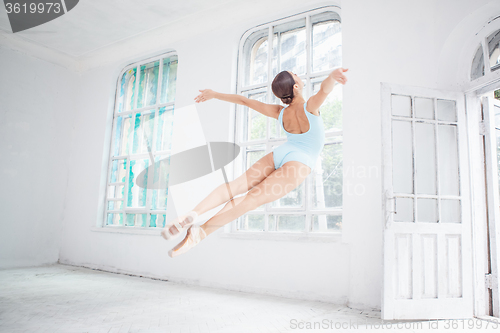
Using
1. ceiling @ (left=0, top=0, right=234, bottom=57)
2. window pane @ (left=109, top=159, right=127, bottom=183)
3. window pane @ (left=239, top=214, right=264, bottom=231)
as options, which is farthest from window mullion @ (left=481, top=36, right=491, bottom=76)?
window pane @ (left=109, top=159, right=127, bottom=183)

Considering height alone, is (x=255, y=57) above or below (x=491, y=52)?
above

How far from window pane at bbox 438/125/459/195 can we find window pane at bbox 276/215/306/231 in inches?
59.8

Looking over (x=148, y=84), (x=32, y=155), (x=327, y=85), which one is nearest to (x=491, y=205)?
(x=327, y=85)

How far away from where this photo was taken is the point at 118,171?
620 cm

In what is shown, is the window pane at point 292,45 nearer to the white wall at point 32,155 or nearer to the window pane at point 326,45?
the window pane at point 326,45

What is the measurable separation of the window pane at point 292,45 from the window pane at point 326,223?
182cm

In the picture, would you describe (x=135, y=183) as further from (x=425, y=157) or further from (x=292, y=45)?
(x=425, y=157)

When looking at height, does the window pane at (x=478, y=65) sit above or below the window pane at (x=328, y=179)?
above

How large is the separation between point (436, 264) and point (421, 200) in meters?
0.59

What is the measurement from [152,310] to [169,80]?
3.66 m

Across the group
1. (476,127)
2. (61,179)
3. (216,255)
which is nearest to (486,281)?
(476,127)

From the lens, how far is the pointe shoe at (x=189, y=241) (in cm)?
202

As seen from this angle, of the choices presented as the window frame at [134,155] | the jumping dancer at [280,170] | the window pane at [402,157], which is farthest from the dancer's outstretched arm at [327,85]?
the window frame at [134,155]

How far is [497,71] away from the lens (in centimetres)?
317
